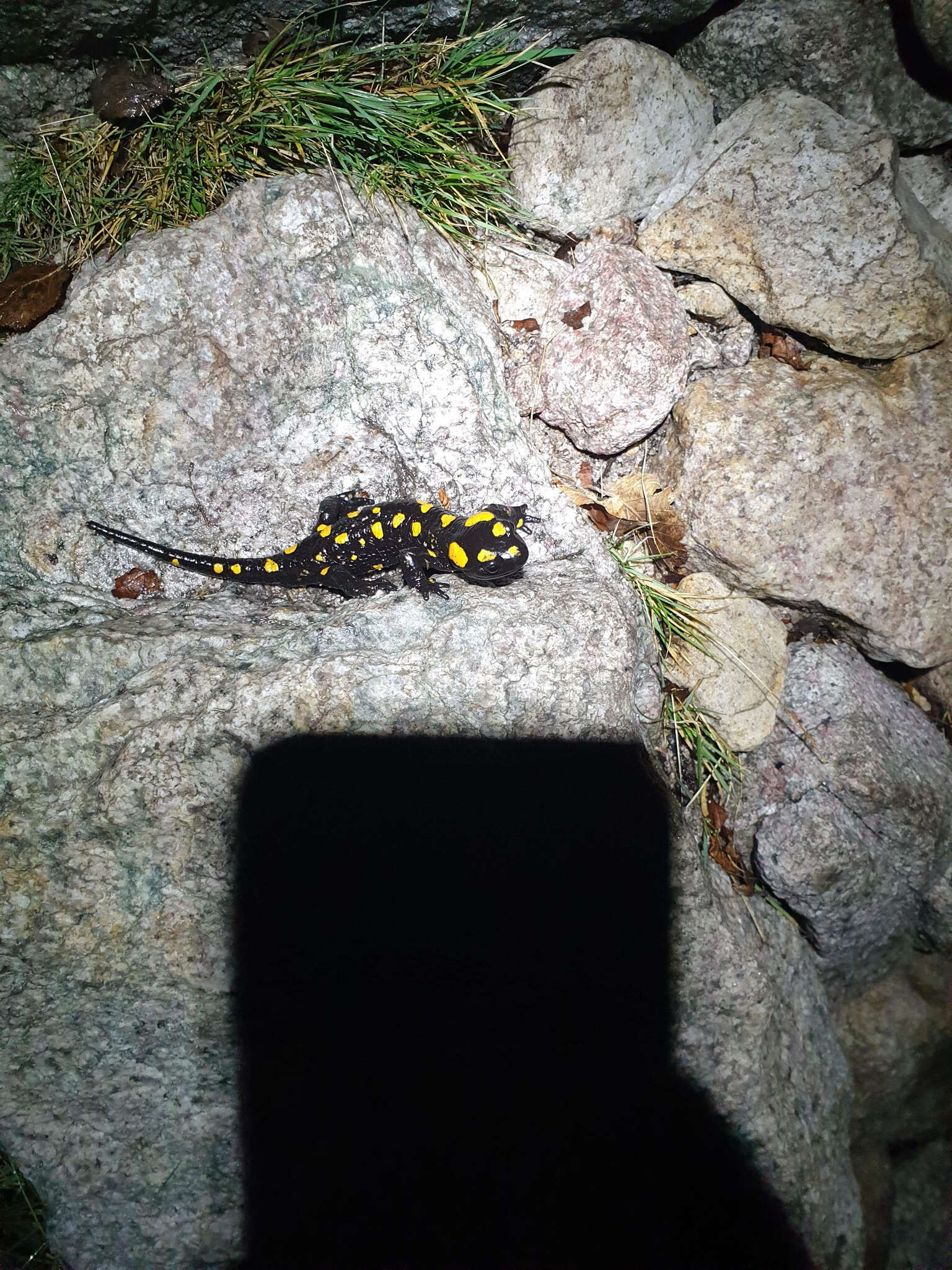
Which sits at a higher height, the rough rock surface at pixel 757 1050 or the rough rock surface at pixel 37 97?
the rough rock surface at pixel 37 97

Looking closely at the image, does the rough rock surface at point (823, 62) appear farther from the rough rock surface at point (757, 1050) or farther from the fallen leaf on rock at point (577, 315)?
the rough rock surface at point (757, 1050)

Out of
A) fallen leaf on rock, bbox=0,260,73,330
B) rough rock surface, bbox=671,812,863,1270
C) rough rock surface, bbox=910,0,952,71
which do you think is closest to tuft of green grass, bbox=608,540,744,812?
rough rock surface, bbox=671,812,863,1270

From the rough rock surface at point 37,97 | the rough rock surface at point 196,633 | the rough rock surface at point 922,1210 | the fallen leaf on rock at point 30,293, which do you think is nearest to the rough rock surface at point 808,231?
the rough rock surface at point 196,633

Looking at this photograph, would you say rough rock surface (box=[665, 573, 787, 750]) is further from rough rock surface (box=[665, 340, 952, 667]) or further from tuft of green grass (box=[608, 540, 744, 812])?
rough rock surface (box=[665, 340, 952, 667])

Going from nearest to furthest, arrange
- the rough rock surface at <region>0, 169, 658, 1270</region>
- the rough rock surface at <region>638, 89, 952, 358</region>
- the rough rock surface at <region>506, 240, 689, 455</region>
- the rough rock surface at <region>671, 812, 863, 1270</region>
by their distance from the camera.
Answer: the rough rock surface at <region>0, 169, 658, 1270</region>, the rough rock surface at <region>671, 812, 863, 1270</region>, the rough rock surface at <region>638, 89, 952, 358</region>, the rough rock surface at <region>506, 240, 689, 455</region>

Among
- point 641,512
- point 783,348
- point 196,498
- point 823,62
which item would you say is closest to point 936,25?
point 823,62

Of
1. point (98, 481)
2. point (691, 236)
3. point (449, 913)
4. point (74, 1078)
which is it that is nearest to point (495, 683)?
point (449, 913)
